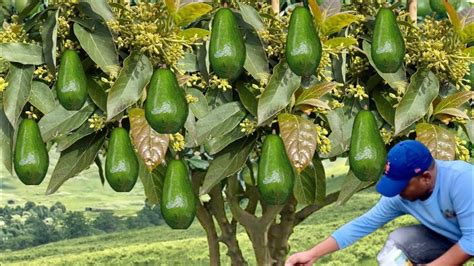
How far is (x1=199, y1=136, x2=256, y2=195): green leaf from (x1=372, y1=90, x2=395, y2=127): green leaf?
0.45 metres

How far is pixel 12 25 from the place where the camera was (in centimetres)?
335

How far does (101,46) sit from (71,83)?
0.65ft

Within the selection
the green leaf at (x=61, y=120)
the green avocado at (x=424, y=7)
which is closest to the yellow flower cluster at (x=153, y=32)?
the green leaf at (x=61, y=120)

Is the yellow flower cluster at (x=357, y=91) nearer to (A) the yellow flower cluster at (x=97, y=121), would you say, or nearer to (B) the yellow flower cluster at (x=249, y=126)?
(B) the yellow flower cluster at (x=249, y=126)

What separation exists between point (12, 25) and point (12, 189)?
7615 millimetres

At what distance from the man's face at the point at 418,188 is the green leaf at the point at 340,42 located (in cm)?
47

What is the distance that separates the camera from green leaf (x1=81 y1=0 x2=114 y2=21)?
10.6 feet

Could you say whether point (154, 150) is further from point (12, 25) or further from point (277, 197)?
point (12, 25)

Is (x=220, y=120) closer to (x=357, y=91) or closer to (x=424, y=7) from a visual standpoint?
(x=357, y=91)

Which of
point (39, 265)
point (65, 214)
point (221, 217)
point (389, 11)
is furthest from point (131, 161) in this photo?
point (65, 214)

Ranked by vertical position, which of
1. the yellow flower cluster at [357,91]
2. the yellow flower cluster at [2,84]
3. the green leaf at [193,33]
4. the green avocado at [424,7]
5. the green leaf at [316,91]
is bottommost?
the yellow flower cluster at [357,91]

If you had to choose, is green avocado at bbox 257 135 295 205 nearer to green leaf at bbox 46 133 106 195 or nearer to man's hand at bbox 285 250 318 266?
man's hand at bbox 285 250 318 266

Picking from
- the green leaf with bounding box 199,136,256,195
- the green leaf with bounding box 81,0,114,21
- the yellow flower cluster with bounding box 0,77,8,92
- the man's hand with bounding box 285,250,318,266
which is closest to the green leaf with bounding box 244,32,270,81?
the green leaf with bounding box 199,136,256,195

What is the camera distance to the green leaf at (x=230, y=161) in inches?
135
